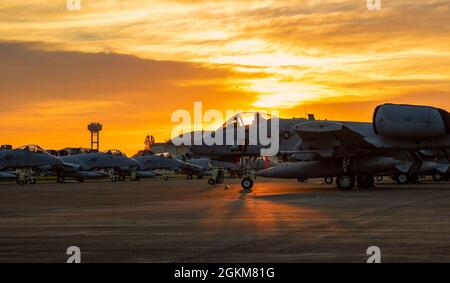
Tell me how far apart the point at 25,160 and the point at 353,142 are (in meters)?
28.6

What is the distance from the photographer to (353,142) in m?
31.3

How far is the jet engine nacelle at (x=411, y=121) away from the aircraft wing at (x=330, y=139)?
1252 mm

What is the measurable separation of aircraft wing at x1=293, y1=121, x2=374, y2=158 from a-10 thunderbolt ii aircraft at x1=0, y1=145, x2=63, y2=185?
2630 centimetres

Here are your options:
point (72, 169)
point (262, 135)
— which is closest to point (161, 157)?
point (72, 169)

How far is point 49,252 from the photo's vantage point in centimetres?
1016

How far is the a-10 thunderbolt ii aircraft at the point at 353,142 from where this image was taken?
30250mm

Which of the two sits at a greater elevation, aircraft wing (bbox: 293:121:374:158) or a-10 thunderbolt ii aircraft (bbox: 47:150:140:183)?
aircraft wing (bbox: 293:121:374:158)

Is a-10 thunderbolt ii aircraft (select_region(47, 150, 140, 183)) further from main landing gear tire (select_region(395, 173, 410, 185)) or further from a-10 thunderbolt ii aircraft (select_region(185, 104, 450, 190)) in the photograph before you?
a-10 thunderbolt ii aircraft (select_region(185, 104, 450, 190))

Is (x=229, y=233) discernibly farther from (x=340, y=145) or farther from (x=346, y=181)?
(x=346, y=181)

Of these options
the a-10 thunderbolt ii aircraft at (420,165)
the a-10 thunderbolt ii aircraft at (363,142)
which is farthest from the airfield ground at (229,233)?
the a-10 thunderbolt ii aircraft at (420,165)

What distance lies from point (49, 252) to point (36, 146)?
1716 inches

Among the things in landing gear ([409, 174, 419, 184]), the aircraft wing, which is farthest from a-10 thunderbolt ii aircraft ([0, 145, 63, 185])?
landing gear ([409, 174, 419, 184])

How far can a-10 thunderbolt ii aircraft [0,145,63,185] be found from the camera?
50.3 m

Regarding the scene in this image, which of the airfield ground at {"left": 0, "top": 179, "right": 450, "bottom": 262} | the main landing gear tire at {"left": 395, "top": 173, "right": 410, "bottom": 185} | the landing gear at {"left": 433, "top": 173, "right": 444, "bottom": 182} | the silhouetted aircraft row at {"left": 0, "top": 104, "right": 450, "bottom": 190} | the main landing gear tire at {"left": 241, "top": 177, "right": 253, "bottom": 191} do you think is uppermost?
the silhouetted aircraft row at {"left": 0, "top": 104, "right": 450, "bottom": 190}
